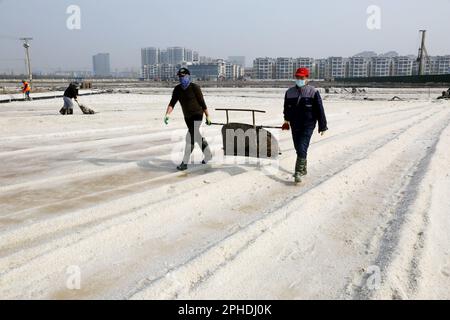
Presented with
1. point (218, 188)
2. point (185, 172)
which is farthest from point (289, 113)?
point (185, 172)

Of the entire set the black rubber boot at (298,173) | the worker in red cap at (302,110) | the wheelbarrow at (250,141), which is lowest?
the black rubber boot at (298,173)

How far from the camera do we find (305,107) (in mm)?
5941

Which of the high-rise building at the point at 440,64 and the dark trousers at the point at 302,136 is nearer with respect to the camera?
the dark trousers at the point at 302,136

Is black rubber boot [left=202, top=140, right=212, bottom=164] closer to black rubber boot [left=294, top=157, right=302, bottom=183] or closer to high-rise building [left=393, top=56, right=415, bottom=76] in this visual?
black rubber boot [left=294, top=157, right=302, bottom=183]

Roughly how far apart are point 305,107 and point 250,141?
1.47 metres

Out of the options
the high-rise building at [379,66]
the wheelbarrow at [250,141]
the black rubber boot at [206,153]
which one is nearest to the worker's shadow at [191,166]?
the black rubber boot at [206,153]

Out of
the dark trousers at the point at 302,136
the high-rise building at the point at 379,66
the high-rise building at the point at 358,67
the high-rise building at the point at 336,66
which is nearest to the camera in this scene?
the dark trousers at the point at 302,136

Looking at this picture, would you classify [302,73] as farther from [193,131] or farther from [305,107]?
[193,131]

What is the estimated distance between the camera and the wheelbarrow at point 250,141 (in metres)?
6.91

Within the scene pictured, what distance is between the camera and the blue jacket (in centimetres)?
591

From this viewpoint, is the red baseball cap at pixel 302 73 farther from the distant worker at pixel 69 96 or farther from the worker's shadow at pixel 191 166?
the distant worker at pixel 69 96

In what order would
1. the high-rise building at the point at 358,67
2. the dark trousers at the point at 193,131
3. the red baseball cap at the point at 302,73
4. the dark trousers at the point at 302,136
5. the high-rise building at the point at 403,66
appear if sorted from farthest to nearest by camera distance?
the high-rise building at the point at 358,67 → the high-rise building at the point at 403,66 → the dark trousers at the point at 193,131 → the dark trousers at the point at 302,136 → the red baseball cap at the point at 302,73

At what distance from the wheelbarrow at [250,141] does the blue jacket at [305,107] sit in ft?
2.95

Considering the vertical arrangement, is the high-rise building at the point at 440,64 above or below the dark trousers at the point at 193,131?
above
